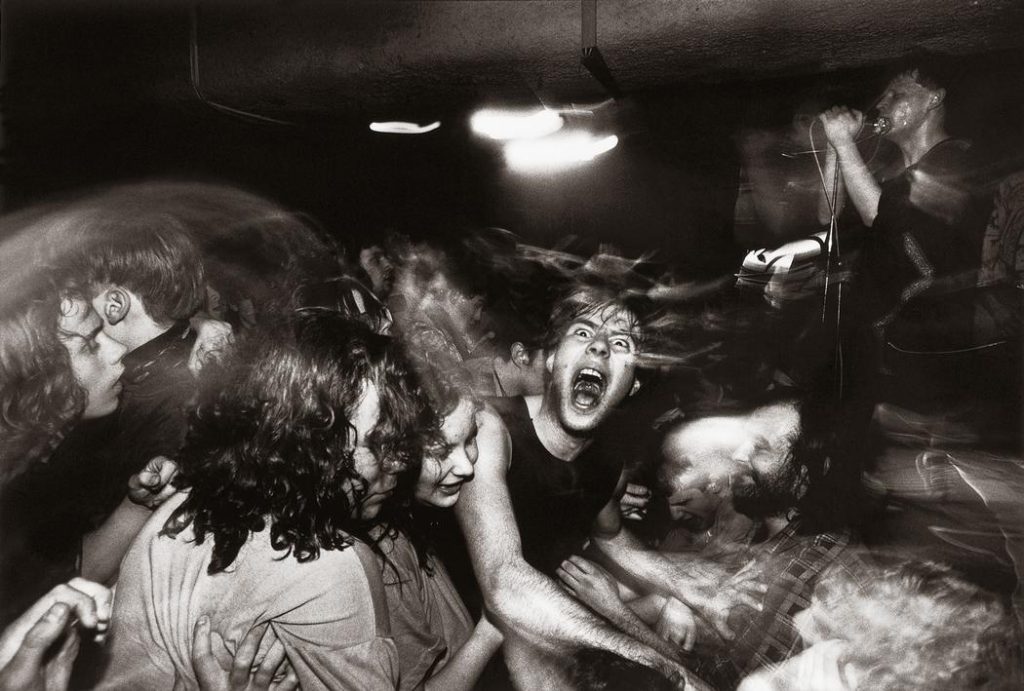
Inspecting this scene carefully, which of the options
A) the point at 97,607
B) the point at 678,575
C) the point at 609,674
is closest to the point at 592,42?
the point at 678,575

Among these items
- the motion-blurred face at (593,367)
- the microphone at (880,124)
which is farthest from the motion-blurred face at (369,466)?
the microphone at (880,124)

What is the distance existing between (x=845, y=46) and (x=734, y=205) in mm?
489

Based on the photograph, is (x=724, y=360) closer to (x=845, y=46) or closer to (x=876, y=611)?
(x=876, y=611)

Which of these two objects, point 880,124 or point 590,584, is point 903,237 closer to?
point 880,124

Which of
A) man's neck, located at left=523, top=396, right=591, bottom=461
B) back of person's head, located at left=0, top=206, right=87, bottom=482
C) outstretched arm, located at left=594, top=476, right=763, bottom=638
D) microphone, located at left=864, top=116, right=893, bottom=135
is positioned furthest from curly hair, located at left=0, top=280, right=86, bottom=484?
microphone, located at left=864, top=116, right=893, bottom=135

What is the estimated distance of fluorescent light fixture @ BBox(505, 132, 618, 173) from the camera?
7.92ft

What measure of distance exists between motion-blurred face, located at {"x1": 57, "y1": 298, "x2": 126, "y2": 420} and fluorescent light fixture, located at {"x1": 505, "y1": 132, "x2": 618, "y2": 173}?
125 cm

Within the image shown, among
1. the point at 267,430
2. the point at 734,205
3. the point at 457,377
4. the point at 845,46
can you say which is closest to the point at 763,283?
the point at 734,205

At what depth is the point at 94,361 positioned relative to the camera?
260 centimetres

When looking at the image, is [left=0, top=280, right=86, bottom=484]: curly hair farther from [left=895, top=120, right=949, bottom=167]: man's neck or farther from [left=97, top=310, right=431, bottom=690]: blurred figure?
[left=895, top=120, right=949, bottom=167]: man's neck

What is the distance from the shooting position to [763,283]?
2.30 metres

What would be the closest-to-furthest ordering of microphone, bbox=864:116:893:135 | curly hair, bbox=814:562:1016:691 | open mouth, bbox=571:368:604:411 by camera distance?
curly hair, bbox=814:562:1016:691 → microphone, bbox=864:116:893:135 → open mouth, bbox=571:368:604:411

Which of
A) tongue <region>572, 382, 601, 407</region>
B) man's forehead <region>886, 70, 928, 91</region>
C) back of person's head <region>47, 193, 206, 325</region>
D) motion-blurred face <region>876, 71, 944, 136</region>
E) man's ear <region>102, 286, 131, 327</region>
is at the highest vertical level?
man's forehead <region>886, 70, 928, 91</region>

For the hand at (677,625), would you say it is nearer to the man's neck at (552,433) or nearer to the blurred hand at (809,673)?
the blurred hand at (809,673)
